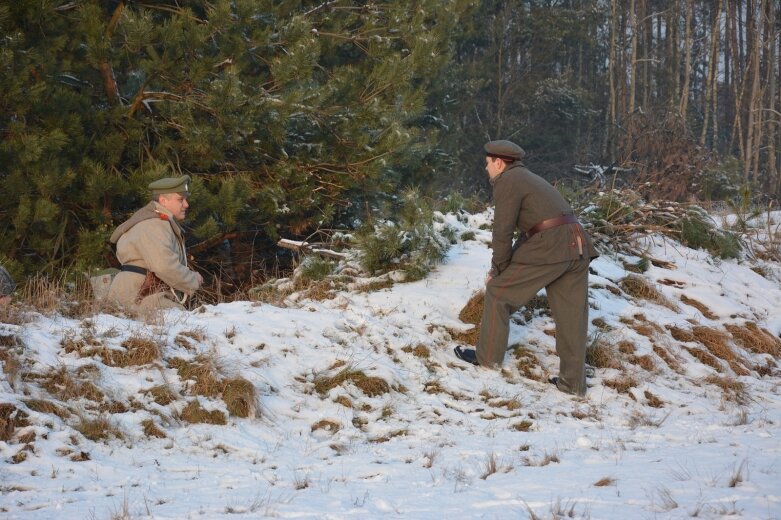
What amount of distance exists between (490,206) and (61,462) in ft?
23.8

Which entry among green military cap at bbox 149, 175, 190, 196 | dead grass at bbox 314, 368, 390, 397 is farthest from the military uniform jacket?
green military cap at bbox 149, 175, 190, 196

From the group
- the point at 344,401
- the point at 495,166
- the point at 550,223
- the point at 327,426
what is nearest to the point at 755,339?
the point at 550,223

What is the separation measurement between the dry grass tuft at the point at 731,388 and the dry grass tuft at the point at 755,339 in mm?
1099

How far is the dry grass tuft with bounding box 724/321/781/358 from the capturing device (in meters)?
7.53

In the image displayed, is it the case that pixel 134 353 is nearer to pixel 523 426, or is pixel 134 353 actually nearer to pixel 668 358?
pixel 523 426

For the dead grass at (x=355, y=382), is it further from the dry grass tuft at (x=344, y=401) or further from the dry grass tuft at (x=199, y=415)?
the dry grass tuft at (x=199, y=415)

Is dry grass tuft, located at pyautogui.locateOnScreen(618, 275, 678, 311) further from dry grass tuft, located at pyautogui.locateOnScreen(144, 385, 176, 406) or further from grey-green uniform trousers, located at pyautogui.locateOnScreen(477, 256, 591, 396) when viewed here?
dry grass tuft, located at pyautogui.locateOnScreen(144, 385, 176, 406)

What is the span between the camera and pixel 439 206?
9289 mm

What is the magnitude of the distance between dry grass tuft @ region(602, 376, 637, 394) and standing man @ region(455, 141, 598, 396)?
1.13 feet

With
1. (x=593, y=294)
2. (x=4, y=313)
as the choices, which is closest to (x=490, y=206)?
(x=593, y=294)

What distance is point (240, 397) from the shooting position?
4824 mm

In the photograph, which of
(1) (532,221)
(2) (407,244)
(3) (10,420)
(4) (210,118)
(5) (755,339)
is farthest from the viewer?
(4) (210,118)

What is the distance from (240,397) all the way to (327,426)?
570mm

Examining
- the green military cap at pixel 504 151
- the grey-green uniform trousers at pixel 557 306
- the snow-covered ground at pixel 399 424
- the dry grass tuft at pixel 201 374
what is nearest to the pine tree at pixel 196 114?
the snow-covered ground at pixel 399 424
